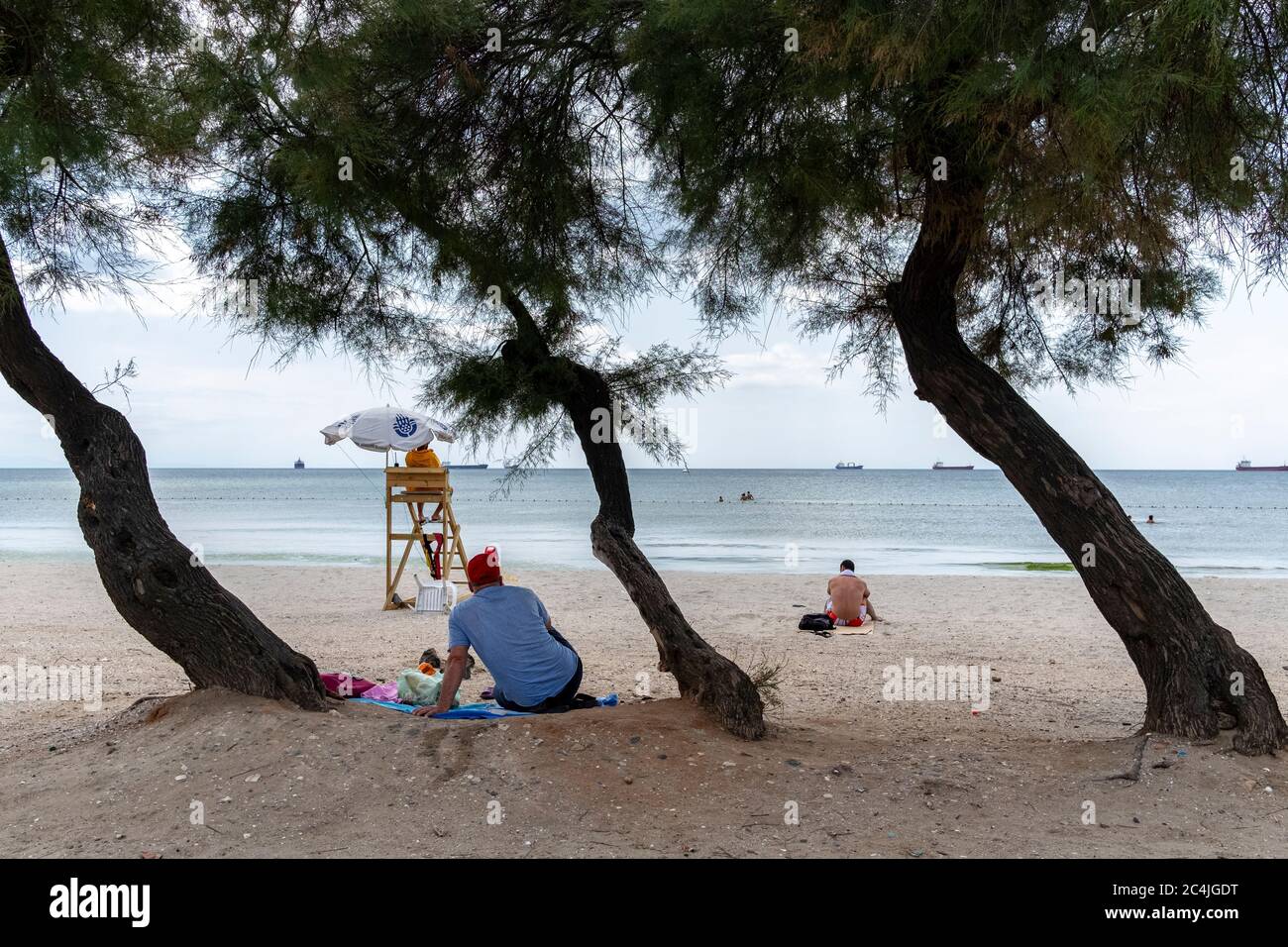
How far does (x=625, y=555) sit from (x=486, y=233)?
1963 mm

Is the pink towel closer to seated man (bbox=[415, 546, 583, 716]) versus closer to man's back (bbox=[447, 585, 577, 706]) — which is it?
seated man (bbox=[415, 546, 583, 716])

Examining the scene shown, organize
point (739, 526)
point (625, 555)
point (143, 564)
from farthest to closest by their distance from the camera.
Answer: point (739, 526) < point (625, 555) < point (143, 564)

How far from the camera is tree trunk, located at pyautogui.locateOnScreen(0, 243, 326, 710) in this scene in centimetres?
508

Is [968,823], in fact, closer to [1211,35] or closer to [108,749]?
[1211,35]

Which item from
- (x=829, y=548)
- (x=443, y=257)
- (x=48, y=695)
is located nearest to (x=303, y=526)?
(x=829, y=548)

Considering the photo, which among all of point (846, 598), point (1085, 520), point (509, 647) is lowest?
point (846, 598)

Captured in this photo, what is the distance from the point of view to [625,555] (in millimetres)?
5762

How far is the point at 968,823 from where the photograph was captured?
161 inches

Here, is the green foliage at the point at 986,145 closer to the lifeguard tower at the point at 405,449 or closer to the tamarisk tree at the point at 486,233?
the tamarisk tree at the point at 486,233

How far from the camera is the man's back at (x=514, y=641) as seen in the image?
5223mm

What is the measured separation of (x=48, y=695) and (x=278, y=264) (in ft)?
11.8

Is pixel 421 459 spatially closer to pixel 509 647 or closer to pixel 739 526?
pixel 509 647

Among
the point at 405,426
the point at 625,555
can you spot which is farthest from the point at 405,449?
the point at 625,555

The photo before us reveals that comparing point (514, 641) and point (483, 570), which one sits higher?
point (483, 570)
